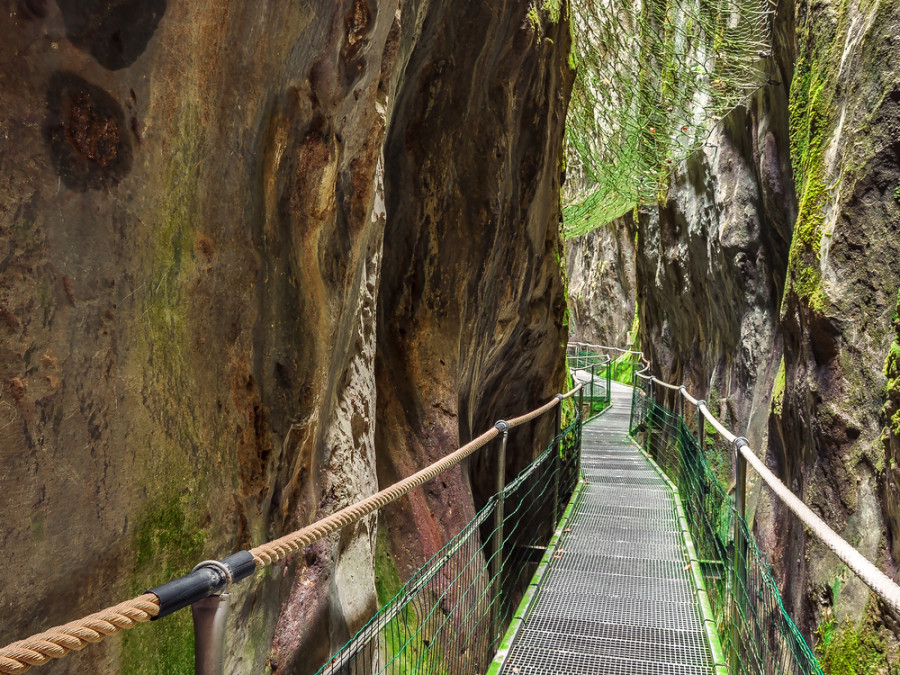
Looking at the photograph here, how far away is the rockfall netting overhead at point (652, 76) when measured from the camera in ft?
25.1

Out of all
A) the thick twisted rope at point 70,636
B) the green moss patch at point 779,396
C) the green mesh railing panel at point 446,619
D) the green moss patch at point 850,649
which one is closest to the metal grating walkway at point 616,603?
the green mesh railing panel at point 446,619

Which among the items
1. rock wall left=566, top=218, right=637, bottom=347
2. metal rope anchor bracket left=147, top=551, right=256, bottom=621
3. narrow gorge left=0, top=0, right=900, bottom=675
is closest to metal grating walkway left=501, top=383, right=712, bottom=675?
narrow gorge left=0, top=0, right=900, bottom=675

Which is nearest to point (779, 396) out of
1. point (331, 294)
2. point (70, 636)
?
point (331, 294)

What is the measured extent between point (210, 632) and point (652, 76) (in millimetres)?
8428

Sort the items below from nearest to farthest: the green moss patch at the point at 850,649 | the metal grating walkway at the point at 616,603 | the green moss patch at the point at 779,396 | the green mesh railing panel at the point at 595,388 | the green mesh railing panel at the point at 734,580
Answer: the green mesh railing panel at the point at 734,580, the green moss patch at the point at 850,649, the metal grating walkway at the point at 616,603, the green moss patch at the point at 779,396, the green mesh railing panel at the point at 595,388

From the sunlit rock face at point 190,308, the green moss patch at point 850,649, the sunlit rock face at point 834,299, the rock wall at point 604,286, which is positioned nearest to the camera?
the sunlit rock face at point 190,308

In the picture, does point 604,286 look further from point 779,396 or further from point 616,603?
point 616,603

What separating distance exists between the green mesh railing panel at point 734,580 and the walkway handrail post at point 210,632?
1.84 metres

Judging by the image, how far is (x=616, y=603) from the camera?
4555 mm

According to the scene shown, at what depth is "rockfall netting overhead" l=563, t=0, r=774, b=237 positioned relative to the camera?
302 inches

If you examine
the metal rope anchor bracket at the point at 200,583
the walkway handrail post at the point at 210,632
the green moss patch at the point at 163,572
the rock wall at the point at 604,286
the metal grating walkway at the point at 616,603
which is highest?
the rock wall at the point at 604,286

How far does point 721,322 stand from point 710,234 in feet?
4.14

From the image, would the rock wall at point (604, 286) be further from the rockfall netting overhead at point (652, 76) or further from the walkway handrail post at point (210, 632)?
the walkway handrail post at point (210, 632)

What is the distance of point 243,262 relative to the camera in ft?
8.11
